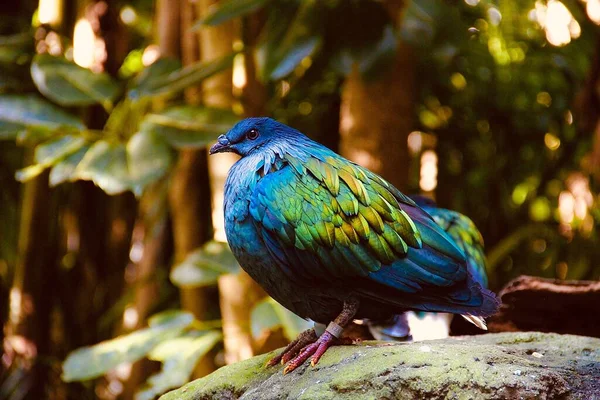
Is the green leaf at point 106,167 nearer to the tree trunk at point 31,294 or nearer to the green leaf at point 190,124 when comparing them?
the green leaf at point 190,124

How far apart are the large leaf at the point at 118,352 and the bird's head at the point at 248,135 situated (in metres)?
1.59

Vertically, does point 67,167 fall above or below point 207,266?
above

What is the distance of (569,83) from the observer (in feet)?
19.2

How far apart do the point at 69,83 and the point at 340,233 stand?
92.8 inches

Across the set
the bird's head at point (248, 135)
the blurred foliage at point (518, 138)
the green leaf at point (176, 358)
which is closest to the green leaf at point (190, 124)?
the green leaf at point (176, 358)

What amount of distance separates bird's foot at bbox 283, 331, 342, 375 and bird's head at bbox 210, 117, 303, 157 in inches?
25.6

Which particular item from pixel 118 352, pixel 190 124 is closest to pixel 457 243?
pixel 190 124

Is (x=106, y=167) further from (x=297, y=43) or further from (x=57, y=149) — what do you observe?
(x=297, y=43)

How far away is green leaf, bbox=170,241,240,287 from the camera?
12.5 feet

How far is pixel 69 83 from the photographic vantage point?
417 cm

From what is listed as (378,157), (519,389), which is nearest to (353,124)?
(378,157)

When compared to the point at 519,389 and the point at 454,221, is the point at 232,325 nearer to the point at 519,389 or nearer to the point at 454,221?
the point at 454,221

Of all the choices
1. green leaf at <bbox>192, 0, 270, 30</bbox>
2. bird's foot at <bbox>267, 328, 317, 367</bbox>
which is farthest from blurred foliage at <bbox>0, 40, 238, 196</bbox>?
bird's foot at <bbox>267, 328, 317, 367</bbox>

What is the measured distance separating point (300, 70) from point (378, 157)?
4.38 feet
